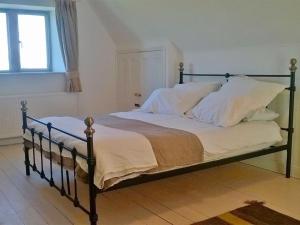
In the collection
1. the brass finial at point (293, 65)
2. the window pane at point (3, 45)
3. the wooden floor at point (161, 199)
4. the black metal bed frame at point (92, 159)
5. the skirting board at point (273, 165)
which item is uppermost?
the window pane at point (3, 45)

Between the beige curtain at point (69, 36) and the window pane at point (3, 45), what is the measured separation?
0.72m

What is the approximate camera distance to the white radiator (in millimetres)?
4699

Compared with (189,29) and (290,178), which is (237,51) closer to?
(189,29)

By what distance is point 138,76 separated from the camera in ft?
17.0

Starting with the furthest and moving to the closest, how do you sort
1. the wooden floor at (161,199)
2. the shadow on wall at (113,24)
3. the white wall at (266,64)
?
the shadow on wall at (113,24) → the white wall at (266,64) → the wooden floor at (161,199)

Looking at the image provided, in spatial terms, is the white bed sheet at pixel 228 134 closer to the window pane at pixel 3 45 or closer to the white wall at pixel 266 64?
→ the white wall at pixel 266 64

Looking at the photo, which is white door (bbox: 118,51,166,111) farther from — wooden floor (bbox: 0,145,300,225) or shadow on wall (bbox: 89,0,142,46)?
wooden floor (bbox: 0,145,300,225)

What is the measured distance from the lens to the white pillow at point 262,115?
10.5ft

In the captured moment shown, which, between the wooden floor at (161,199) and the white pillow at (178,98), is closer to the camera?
the wooden floor at (161,199)

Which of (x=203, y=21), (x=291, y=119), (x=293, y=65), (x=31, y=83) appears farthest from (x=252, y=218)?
(x=31, y=83)

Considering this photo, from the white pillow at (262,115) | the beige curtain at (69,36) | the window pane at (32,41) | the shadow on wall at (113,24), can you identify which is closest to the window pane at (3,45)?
the window pane at (32,41)

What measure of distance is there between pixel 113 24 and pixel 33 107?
1639 millimetres

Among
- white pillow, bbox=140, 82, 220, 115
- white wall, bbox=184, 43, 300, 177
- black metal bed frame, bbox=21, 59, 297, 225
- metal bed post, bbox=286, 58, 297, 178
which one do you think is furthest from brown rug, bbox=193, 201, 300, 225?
white pillow, bbox=140, 82, 220, 115

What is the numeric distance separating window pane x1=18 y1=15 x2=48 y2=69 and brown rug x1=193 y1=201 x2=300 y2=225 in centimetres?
366
